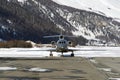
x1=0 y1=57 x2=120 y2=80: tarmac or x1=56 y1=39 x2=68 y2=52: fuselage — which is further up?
x1=56 y1=39 x2=68 y2=52: fuselage

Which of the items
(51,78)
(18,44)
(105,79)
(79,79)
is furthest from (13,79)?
(18,44)

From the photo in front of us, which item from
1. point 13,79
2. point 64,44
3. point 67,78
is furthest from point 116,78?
point 64,44

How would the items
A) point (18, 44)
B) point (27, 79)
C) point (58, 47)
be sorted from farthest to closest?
point (18, 44) → point (58, 47) → point (27, 79)

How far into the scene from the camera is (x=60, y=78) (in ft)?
62.3

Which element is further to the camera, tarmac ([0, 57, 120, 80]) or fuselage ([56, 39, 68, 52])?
fuselage ([56, 39, 68, 52])

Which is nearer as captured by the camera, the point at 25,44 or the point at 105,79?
the point at 105,79

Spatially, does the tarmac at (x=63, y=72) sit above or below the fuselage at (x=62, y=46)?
below

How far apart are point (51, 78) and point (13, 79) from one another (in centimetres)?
195

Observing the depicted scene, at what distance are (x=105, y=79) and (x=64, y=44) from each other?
140 ft

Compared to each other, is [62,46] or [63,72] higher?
[62,46]

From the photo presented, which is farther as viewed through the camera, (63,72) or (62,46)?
(62,46)

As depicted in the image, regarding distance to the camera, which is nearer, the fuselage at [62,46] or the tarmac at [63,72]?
the tarmac at [63,72]

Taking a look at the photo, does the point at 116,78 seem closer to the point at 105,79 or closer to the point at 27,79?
the point at 105,79

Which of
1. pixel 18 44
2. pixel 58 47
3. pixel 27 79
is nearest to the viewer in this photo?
pixel 27 79
